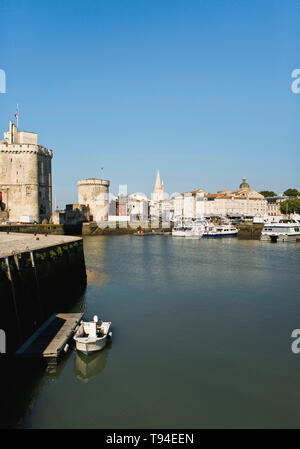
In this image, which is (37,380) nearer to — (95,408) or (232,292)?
(95,408)

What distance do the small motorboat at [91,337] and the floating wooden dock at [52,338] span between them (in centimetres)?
55

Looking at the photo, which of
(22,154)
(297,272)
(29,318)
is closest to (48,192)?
(22,154)

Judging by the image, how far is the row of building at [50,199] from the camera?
212ft

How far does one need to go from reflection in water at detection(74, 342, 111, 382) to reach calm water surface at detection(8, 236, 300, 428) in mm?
35

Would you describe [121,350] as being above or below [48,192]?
below

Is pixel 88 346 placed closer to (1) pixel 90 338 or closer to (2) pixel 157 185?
(1) pixel 90 338

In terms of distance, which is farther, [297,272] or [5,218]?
[5,218]

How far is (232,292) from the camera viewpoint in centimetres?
2325

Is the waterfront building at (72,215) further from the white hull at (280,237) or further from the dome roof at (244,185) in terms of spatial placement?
the dome roof at (244,185)

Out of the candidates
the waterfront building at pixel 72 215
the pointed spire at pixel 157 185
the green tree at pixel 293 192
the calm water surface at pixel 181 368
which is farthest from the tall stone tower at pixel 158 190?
the calm water surface at pixel 181 368

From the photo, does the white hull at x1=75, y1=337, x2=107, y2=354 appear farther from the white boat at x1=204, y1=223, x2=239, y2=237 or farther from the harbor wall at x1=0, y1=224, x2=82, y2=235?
the white boat at x1=204, y1=223, x2=239, y2=237

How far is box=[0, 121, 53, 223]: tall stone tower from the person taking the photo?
211 ft

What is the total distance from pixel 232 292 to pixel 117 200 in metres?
104
